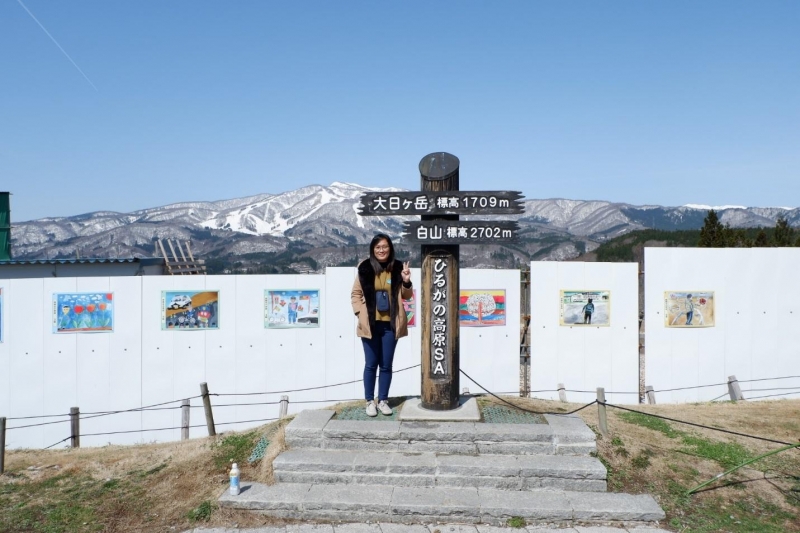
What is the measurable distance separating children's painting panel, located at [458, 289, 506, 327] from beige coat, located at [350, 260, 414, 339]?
4.28 m

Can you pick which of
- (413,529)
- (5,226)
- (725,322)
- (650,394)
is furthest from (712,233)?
(413,529)

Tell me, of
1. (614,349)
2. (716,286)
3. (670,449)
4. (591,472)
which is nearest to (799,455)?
(670,449)

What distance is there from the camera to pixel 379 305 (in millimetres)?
7840

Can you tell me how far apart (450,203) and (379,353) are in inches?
87.2

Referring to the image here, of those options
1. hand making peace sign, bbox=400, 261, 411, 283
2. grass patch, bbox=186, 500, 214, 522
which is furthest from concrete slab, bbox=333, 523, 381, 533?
hand making peace sign, bbox=400, 261, 411, 283

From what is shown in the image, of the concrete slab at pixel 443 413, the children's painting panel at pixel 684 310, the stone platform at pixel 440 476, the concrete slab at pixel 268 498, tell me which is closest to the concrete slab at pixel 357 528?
the stone platform at pixel 440 476

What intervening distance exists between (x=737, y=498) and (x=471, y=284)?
252 inches

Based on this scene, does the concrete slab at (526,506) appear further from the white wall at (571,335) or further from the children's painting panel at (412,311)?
the white wall at (571,335)

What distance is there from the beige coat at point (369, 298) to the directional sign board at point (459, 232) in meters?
0.49

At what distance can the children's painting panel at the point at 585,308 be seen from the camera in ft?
39.8

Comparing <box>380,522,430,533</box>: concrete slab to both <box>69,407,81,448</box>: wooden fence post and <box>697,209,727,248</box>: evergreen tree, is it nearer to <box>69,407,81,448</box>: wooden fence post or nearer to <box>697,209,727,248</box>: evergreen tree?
<box>69,407,81,448</box>: wooden fence post

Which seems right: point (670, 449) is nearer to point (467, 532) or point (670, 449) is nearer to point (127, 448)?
point (467, 532)

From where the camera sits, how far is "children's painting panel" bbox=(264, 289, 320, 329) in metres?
12.0

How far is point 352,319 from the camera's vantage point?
474 inches
